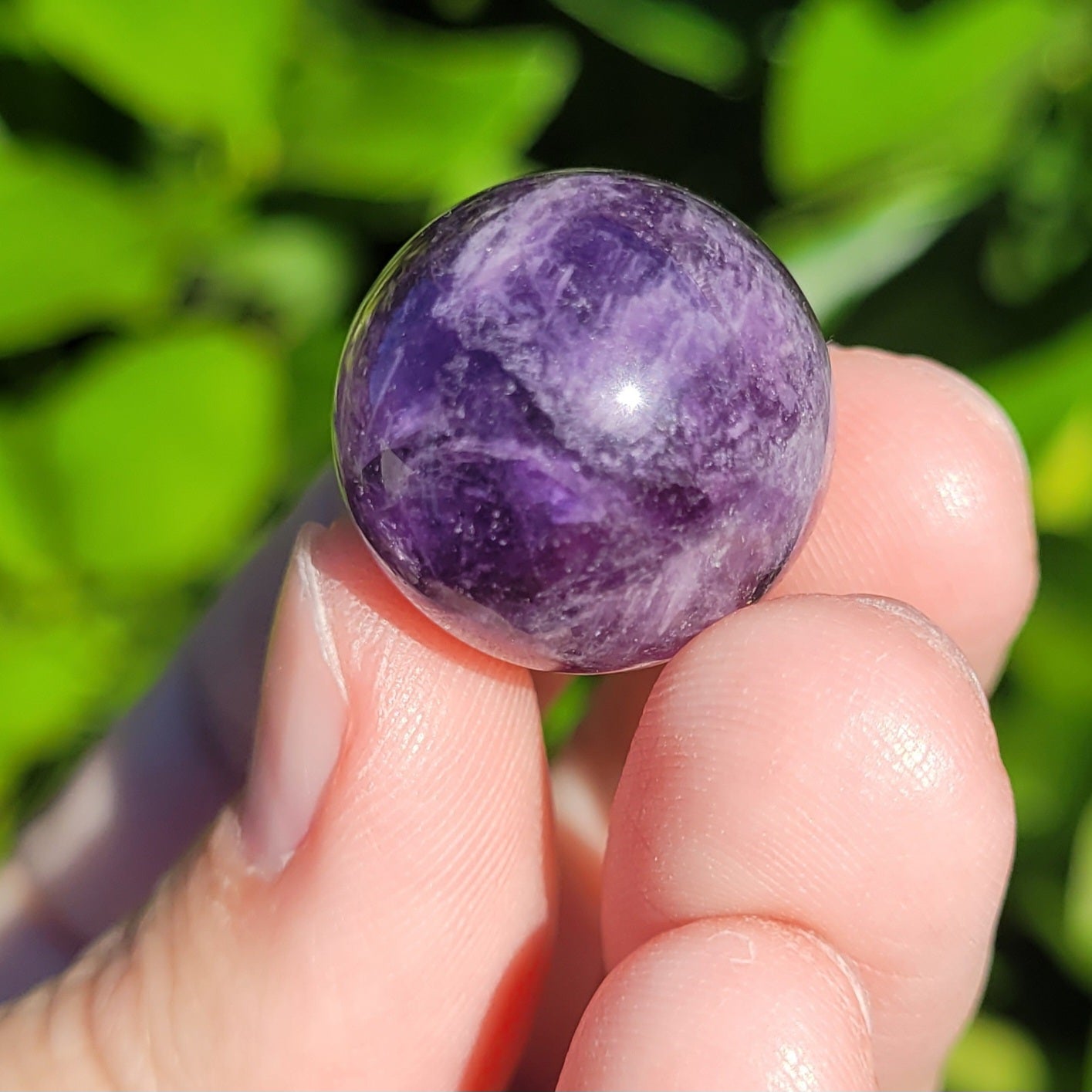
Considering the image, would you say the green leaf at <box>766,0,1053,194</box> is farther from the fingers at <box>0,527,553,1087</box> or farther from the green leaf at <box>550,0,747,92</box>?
the fingers at <box>0,527,553,1087</box>

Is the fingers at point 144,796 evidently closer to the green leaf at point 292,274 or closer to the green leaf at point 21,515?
Answer: the green leaf at point 21,515

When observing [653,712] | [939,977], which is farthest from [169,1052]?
[939,977]

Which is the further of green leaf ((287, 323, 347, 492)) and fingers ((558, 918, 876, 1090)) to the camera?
green leaf ((287, 323, 347, 492))

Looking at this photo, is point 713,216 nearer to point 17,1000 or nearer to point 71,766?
point 17,1000

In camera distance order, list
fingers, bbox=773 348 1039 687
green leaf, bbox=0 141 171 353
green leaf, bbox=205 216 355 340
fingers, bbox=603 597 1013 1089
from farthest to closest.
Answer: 1. green leaf, bbox=205 216 355 340
2. green leaf, bbox=0 141 171 353
3. fingers, bbox=773 348 1039 687
4. fingers, bbox=603 597 1013 1089

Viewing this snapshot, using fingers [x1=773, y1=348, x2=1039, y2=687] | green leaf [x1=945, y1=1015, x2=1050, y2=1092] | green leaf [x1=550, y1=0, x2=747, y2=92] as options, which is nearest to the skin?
fingers [x1=773, y1=348, x2=1039, y2=687]

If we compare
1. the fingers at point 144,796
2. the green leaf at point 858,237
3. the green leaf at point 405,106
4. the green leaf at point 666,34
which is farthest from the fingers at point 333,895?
the green leaf at point 666,34

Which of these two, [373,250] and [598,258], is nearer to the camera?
[598,258]
